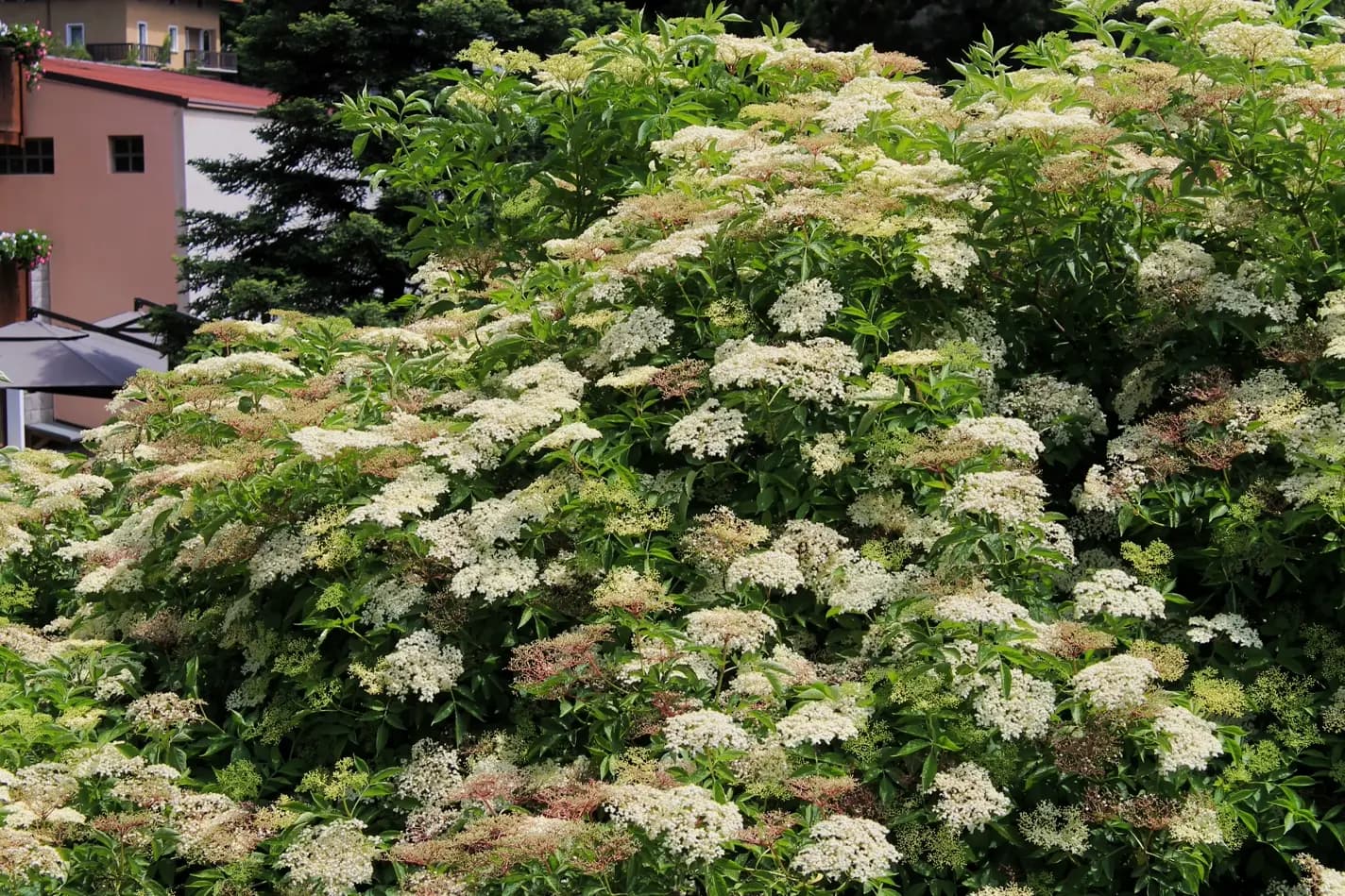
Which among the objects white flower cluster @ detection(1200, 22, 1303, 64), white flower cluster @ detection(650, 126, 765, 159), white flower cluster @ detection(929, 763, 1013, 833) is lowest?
white flower cluster @ detection(929, 763, 1013, 833)

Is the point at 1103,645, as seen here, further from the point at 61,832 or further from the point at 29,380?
the point at 29,380

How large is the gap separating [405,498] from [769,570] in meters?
0.85

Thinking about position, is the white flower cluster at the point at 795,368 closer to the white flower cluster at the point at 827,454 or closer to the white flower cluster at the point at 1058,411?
the white flower cluster at the point at 827,454

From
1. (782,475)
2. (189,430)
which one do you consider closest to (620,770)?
(782,475)

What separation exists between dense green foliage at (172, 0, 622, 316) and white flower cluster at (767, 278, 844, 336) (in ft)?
30.5

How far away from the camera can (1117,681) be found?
2.59 m

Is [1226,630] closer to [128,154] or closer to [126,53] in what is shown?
[128,154]

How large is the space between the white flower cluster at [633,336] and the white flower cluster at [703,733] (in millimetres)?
1042

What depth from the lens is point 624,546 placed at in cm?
306

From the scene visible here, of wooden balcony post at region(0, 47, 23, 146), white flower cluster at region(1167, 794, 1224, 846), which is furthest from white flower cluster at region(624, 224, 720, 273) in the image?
wooden balcony post at region(0, 47, 23, 146)

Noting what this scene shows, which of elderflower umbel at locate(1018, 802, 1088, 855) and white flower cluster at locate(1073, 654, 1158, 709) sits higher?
white flower cluster at locate(1073, 654, 1158, 709)

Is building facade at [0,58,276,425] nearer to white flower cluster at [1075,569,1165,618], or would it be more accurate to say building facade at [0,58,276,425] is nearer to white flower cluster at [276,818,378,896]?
white flower cluster at [276,818,378,896]

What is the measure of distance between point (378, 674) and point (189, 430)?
117 centimetres

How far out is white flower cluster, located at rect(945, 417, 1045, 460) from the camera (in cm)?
288
